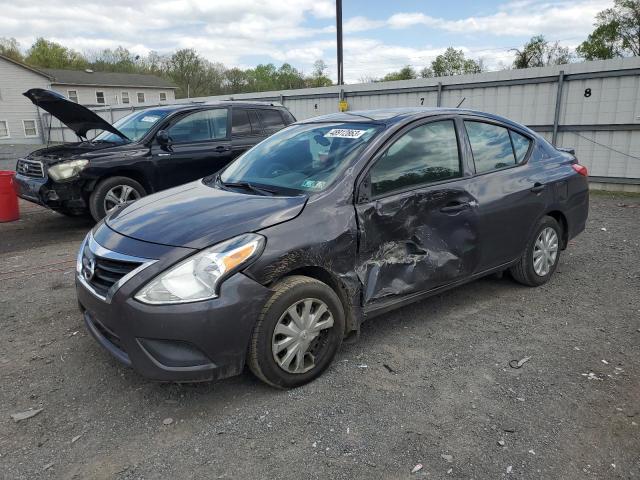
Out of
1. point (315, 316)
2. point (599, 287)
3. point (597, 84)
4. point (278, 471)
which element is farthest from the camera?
point (597, 84)

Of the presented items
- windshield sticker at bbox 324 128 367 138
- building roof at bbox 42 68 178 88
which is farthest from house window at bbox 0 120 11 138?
windshield sticker at bbox 324 128 367 138

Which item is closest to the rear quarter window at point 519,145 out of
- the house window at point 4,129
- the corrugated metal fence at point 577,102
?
the corrugated metal fence at point 577,102

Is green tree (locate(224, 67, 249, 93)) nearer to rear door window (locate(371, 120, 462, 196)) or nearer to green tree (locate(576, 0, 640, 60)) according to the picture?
green tree (locate(576, 0, 640, 60))

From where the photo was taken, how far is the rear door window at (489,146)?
13.1ft

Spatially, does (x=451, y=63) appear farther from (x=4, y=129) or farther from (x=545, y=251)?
(x=545, y=251)

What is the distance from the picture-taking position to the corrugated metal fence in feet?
30.8

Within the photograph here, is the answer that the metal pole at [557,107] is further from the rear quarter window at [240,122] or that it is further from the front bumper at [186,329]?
→ the front bumper at [186,329]

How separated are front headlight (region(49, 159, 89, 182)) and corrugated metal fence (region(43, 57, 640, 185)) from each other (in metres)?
7.28

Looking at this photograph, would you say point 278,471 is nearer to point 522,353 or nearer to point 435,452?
point 435,452

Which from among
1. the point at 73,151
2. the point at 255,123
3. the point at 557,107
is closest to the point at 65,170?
the point at 73,151

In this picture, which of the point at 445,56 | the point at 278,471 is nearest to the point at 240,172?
the point at 278,471

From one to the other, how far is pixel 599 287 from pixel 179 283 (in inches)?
158

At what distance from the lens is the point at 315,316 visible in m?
2.92

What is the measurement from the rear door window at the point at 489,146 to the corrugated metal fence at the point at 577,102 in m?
6.17
